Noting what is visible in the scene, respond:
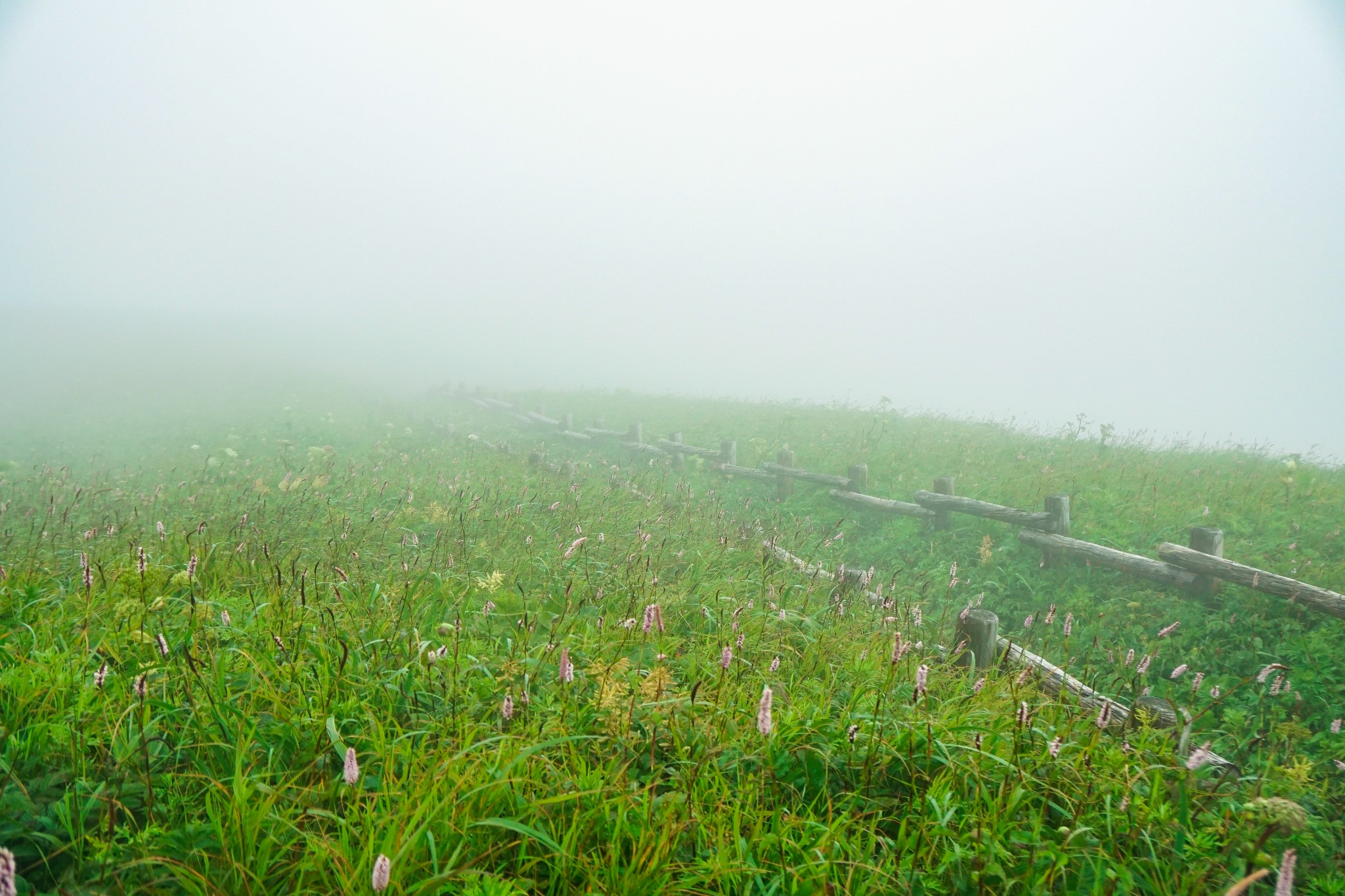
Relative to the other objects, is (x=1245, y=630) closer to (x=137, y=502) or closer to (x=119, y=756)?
(x=119, y=756)

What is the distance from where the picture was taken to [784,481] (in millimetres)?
11406

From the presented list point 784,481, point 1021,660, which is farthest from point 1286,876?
point 784,481

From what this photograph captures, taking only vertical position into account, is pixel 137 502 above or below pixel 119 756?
below

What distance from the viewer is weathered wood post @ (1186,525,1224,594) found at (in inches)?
248

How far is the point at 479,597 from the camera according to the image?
4.28 metres

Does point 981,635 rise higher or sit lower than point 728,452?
lower

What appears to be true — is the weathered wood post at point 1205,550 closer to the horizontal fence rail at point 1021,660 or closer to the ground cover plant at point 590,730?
the ground cover plant at point 590,730

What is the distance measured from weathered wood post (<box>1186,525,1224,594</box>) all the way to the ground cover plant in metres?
0.14

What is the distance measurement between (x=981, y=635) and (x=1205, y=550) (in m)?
4.27

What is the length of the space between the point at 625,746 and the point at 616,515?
5.83 meters

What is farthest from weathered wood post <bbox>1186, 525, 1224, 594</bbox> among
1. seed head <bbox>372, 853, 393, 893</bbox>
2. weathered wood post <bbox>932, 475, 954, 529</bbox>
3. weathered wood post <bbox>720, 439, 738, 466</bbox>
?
seed head <bbox>372, 853, 393, 893</bbox>

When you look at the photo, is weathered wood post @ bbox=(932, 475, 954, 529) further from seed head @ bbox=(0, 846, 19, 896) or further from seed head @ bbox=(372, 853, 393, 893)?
seed head @ bbox=(0, 846, 19, 896)

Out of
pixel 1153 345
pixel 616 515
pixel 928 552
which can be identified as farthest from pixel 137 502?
pixel 1153 345

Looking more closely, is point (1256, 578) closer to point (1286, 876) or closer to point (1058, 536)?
point (1058, 536)
